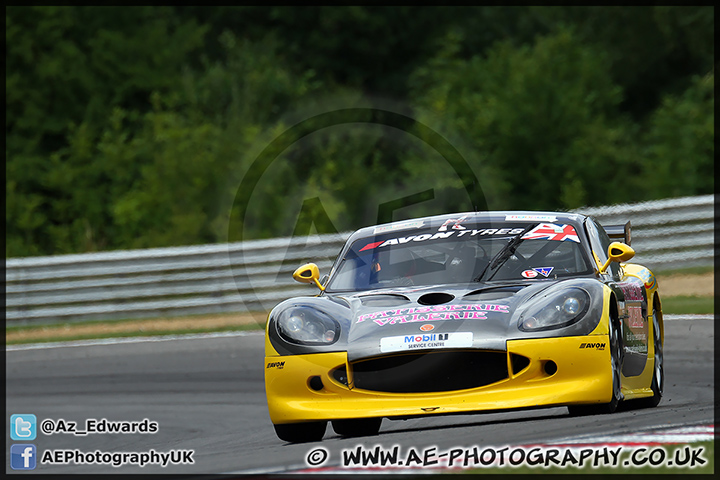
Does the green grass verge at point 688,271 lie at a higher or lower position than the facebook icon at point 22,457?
higher

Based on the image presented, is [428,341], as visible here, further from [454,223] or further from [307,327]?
[454,223]

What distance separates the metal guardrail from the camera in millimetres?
14992

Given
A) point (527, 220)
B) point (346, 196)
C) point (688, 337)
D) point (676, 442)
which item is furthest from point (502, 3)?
point (676, 442)

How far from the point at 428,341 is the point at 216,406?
370 centimetres

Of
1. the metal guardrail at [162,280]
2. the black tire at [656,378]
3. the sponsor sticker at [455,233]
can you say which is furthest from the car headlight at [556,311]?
the metal guardrail at [162,280]

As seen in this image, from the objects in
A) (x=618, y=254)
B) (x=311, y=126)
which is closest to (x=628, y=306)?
(x=618, y=254)

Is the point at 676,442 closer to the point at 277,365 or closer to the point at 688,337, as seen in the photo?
the point at 277,365

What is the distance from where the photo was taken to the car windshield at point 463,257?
6191 millimetres

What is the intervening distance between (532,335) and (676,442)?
865 millimetres

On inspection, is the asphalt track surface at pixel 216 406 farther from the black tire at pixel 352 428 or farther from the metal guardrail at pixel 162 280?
the metal guardrail at pixel 162 280

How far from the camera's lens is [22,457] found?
6664 mm

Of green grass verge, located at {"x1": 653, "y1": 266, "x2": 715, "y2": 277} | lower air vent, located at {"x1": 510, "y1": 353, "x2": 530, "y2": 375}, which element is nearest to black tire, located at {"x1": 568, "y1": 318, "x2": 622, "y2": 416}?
lower air vent, located at {"x1": 510, "y1": 353, "x2": 530, "y2": 375}

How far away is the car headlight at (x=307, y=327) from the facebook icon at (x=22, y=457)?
189 centimetres

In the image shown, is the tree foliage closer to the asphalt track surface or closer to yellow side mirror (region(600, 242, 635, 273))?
the asphalt track surface
